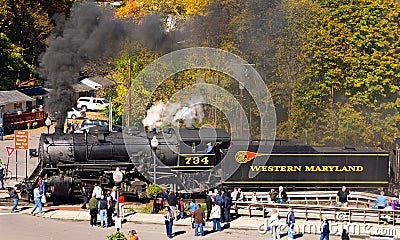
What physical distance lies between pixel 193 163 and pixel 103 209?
5.82 meters

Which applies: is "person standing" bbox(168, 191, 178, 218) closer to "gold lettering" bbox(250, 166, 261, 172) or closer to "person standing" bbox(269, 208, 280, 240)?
"person standing" bbox(269, 208, 280, 240)

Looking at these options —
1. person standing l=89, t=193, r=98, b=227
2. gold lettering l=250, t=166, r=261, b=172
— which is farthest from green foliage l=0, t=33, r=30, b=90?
person standing l=89, t=193, r=98, b=227

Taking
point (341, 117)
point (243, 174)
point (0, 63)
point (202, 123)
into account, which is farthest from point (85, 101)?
point (243, 174)

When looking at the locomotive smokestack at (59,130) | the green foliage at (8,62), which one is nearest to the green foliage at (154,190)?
the locomotive smokestack at (59,130)

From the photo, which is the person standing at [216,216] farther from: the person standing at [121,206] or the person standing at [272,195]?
the person standing at [272,195]

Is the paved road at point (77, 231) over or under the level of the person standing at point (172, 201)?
under

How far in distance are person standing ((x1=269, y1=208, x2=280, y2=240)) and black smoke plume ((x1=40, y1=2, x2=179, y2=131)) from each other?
1119 cm

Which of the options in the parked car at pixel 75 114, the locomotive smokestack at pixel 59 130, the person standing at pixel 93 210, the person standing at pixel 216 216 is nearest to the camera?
the person standing at pixel 216 216

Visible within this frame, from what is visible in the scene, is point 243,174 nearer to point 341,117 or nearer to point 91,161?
point 91,161

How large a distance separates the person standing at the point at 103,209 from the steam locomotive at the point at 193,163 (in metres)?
3.67

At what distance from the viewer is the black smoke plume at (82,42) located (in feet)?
102

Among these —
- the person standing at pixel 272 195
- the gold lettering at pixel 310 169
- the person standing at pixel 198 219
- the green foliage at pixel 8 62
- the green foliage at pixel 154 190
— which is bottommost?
the person standing at pixel 198 219

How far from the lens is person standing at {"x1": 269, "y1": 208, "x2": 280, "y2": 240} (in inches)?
907

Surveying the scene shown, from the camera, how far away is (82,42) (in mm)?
34438
